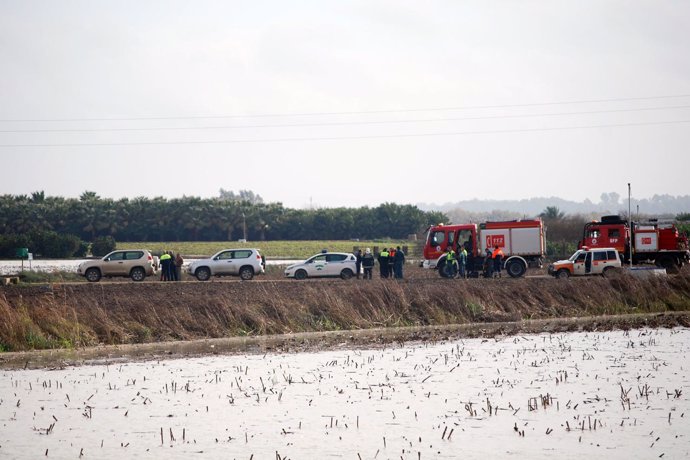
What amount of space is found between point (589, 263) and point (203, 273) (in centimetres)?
1838

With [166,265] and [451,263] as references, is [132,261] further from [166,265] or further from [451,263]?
[451,263]

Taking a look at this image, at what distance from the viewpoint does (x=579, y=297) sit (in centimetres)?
3612

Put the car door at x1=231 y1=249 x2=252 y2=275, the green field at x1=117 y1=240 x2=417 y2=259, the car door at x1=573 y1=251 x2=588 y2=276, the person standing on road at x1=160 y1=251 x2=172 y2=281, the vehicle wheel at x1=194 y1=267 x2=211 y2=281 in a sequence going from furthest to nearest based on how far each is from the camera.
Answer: the green field at x1=117 y1=240 x2=417 y2=259, the car door at x1=231 y1=249 x2=252 y2=275, the vehicle wheel at x1=194 y1=267 x2=211 y2=281, the person standing on road at x1=160 y1=251 x2=172 y2=281, the car door at x1=573 y1=251 x2=588 y2=276

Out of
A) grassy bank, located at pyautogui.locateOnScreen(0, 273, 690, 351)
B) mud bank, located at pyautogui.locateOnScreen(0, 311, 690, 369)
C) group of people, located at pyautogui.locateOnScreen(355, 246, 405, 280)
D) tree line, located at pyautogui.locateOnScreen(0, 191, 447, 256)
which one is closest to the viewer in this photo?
mud bank, located at pyautogui.locateOnScreen(0, 311, 690, 369)

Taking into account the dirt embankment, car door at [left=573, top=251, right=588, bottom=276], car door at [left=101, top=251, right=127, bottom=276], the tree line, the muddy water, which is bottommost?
the muddy water

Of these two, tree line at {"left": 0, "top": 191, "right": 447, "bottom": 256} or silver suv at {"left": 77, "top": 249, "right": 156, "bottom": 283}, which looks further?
tree line at {"left": 0, "top": 191, "right": 447, "bottom": 256}

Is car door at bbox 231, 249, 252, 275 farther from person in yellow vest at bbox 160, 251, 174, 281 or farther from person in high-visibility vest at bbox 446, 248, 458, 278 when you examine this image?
person in high-visibility vest at bbox 446, 248, 458, 278

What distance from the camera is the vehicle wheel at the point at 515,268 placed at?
158 feet

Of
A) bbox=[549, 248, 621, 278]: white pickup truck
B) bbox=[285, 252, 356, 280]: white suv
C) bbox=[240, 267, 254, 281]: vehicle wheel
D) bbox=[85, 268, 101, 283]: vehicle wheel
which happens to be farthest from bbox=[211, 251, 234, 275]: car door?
bbox=[549, 248, 621, 278]: white pickup truck

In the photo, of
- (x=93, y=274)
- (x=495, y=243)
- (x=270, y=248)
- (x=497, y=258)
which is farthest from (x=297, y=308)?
(x=270, y=248)

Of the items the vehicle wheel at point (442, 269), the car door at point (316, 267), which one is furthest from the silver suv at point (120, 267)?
the vehicle wheel at point (442, 269)

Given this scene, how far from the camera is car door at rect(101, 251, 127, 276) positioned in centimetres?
4709

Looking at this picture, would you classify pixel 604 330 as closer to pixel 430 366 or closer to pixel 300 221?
pixel 430 366

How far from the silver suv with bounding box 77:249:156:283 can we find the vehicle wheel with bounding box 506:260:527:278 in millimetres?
17642
